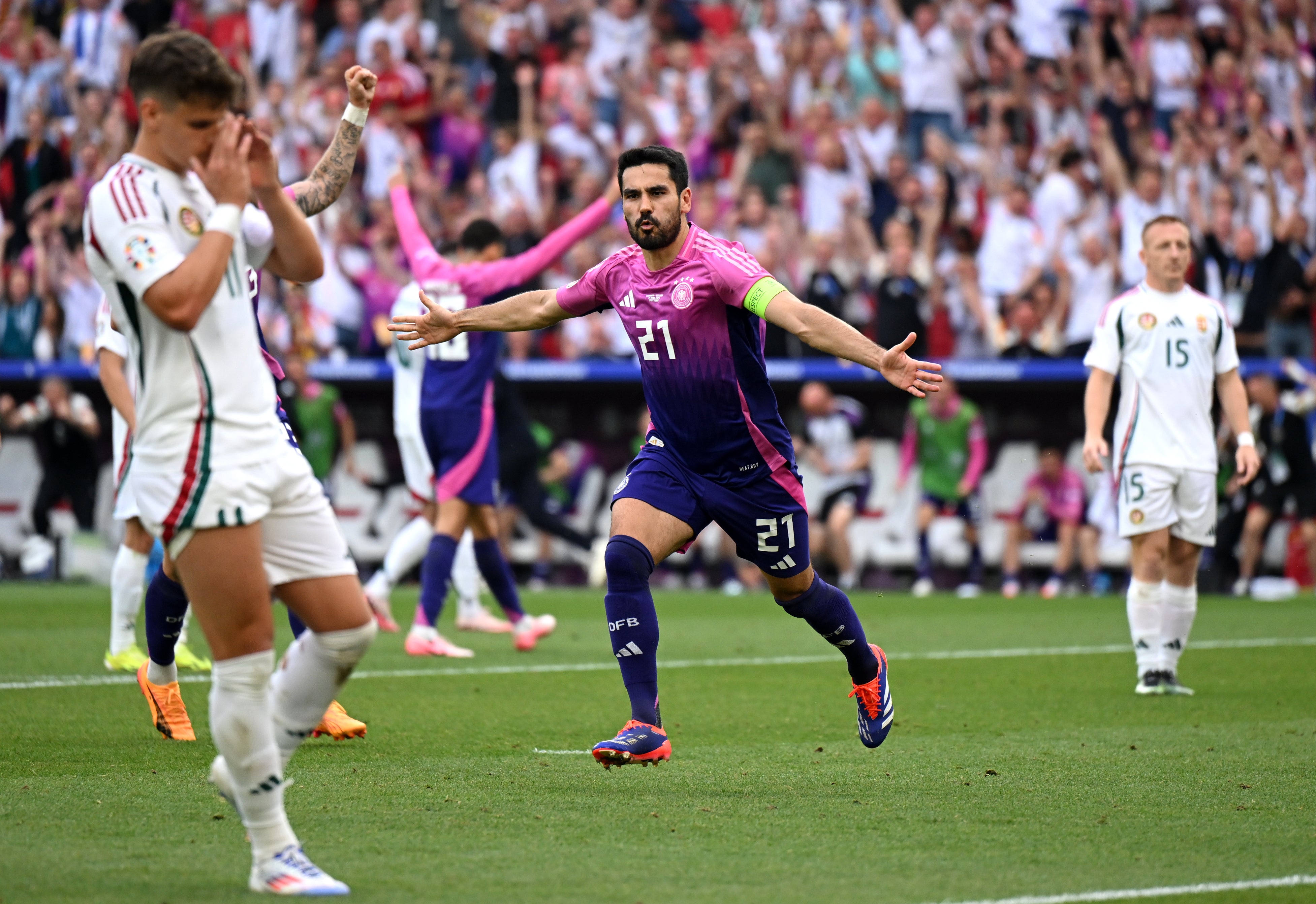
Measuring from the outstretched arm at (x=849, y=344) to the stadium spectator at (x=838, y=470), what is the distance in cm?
1111

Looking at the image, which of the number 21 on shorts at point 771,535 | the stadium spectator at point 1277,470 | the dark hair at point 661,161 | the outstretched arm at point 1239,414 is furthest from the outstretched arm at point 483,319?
the stadium spectator at point 1277,470

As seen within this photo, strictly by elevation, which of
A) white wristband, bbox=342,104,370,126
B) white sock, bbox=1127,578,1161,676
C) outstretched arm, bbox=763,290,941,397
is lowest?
white sock, bbox=1127,578,1161,676

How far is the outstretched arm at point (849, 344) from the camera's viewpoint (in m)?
5.61

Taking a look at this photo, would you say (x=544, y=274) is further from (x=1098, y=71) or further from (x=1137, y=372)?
(x=1137, y=372)

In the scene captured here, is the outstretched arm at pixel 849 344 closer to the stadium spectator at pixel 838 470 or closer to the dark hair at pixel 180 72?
the dark hair at pixel 180 72

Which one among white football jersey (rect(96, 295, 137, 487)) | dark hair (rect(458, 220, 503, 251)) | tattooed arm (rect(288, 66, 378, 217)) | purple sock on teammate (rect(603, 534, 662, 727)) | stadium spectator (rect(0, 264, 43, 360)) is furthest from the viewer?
stadium spectator (rect(0, 264, 43, 360))

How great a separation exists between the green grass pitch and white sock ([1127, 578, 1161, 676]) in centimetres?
24

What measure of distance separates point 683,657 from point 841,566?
6.64 metres

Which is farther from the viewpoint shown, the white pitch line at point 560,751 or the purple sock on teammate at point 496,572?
the purple sock on teammate at point 496,572

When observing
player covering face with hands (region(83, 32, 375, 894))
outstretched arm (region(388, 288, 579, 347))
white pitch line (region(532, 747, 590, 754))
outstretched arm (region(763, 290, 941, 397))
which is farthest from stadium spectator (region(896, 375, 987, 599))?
player covering face with hands (region(83, 32, 375, 894))

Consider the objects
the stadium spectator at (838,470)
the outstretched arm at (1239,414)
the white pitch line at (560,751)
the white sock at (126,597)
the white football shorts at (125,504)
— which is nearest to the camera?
the white pitch line at (560,751)

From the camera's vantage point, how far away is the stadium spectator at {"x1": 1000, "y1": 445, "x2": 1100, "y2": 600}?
1700 centimetres

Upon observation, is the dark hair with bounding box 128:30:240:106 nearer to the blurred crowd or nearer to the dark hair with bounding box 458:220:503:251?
the dark hair with bounding box 458:220:503:251

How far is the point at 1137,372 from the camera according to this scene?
933 cm
